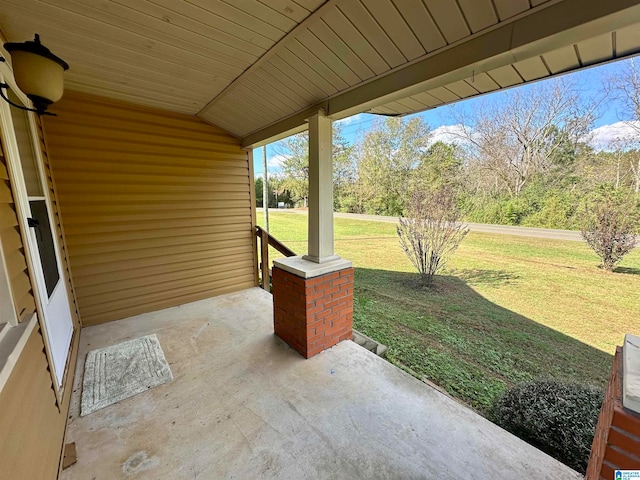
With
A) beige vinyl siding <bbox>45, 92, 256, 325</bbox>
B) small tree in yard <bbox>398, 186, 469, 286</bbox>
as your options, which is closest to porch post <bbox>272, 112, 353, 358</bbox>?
beige vinyl siding <bbox>45, 92, 256, 325</bbox>

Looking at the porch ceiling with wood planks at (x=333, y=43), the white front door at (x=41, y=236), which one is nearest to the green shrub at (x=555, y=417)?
the porch ceiling with wood planks at (x=333, y=43)

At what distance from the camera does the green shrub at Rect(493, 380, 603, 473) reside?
1442mm

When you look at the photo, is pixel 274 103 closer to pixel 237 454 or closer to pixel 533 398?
pixel 237 454

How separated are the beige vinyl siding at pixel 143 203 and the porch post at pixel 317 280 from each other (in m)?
1.63

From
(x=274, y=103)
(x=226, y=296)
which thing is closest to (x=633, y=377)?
(x=274, y=103)

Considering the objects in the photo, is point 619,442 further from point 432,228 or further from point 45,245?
point 432,228

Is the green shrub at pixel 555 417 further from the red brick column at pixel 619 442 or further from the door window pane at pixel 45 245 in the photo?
the door window pane at pixel 45 245

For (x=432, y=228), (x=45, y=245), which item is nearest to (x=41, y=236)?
(x=45, y=245)

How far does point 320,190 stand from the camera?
2189 mm

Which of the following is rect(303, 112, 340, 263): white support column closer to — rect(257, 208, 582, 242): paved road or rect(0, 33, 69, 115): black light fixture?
rect(0, 33, 69, 115): black light fixture

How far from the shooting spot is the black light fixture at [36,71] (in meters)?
1.16

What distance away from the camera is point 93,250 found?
2744 millimetres

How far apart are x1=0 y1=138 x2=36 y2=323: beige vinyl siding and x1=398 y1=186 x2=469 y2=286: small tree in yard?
16.4ft

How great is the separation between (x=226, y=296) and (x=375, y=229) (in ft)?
28.3
